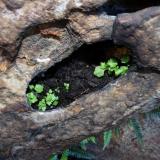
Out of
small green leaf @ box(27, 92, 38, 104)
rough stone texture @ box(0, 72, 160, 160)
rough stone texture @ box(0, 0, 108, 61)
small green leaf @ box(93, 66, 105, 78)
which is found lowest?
rough stone texture @ box(0, 72, 160, 160)

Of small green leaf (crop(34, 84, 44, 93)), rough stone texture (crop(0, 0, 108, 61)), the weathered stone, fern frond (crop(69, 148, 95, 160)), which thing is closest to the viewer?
rough stone texture (crop(0, 0, 108, 61))

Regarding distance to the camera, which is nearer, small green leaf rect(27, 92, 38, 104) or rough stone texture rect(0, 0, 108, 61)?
rough stone texture rect(0, 0, 108, 61)

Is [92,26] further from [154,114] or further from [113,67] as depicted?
[154,114]

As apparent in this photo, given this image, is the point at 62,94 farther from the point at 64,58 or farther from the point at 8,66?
the point at 8,66

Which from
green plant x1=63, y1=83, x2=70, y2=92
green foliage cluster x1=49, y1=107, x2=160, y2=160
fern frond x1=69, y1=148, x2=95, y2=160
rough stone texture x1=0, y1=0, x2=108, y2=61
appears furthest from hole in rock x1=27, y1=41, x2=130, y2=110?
fern frond x1=69, y1=148, x2=95, y2=160

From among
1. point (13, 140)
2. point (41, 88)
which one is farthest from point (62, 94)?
point (13, 140)

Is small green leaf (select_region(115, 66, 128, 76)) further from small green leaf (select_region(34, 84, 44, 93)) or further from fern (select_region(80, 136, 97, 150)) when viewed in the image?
fern (select_region(80, 136, 97, 150))
